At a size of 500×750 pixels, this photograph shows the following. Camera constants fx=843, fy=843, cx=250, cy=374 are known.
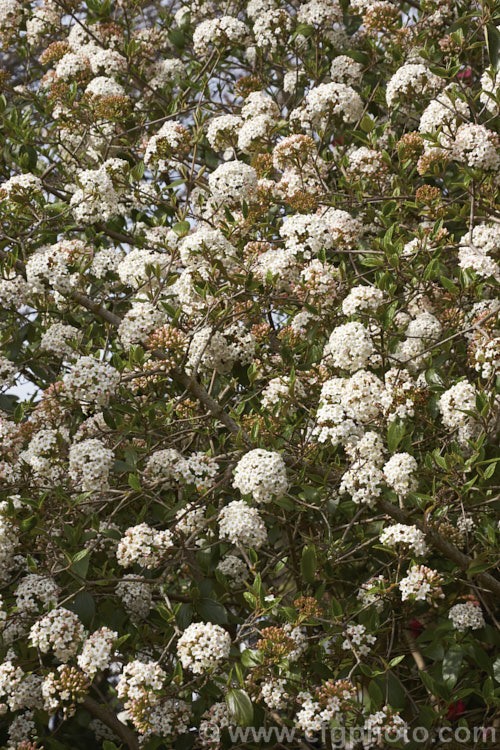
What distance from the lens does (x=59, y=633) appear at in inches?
128

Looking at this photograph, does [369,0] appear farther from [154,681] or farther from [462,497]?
[154,681]

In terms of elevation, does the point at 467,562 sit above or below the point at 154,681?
above

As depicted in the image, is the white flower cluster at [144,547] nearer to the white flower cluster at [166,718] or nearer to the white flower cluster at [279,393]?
the white flower cluster at [166,718]

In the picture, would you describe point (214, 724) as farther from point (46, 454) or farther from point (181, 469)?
point (46, 454)

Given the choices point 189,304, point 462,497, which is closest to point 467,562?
point 462,497

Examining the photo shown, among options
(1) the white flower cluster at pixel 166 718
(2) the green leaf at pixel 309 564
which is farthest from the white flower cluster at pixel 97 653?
(2) the green leaf at pixel 309 564

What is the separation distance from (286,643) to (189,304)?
1681mm

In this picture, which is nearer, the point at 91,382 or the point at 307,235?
the point at 91,382

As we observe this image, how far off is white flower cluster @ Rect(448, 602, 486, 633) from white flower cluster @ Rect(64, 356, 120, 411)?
5.85ft

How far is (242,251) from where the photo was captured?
424 centimetres

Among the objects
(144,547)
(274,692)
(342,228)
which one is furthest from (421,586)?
(342,228)

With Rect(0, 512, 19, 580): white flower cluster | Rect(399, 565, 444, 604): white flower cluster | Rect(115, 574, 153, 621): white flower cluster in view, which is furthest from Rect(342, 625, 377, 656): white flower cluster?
Rect(0, 512, 19, 580): white flower cluster

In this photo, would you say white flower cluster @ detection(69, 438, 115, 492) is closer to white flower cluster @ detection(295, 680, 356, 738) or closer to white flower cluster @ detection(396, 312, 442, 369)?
white flower cluster @ detection(295, 680, 356, 738)

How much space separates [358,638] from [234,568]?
0.77m
